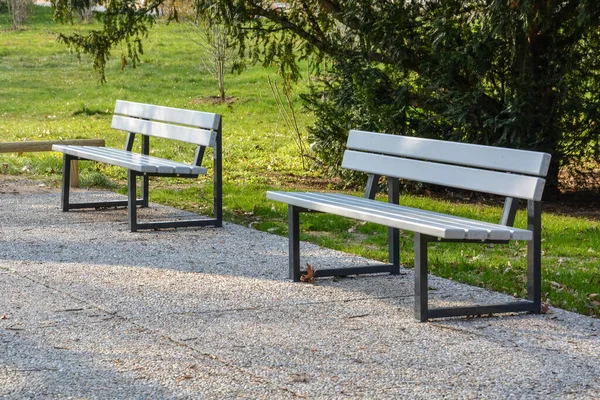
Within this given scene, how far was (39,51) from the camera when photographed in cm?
3058

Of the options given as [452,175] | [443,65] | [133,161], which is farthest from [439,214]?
[443,65]

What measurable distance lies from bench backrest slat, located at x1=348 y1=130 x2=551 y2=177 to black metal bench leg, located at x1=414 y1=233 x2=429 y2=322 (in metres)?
0.62

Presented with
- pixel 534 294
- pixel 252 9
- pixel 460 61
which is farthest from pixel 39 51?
pixel 534 294

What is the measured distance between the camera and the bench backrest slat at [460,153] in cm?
522

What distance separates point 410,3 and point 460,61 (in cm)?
93

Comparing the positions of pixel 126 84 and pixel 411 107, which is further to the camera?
pixel 126 84

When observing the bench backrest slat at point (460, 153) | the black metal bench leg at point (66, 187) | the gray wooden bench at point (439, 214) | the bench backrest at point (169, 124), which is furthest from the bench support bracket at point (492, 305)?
the black metal bench leg at point (66, 187)

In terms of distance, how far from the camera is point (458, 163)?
18.7 ft

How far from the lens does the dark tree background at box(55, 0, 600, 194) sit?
10438 mm

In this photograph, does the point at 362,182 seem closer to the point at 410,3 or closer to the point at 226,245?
the point at 410,3

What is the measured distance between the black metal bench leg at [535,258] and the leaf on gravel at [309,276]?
139 cm

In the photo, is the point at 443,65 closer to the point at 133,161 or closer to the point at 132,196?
the point at 133,161

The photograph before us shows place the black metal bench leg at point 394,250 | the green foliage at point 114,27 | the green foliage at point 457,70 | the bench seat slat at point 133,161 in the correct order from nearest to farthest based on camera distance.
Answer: the black metal bench leg at point 394,250, the bench seat slat at point 133,161, the green foliage at point 457,70, the green foliage at point 114,27

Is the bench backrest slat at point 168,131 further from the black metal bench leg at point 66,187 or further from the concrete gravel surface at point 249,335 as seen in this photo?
the concrete gravel surface at point 249,335
